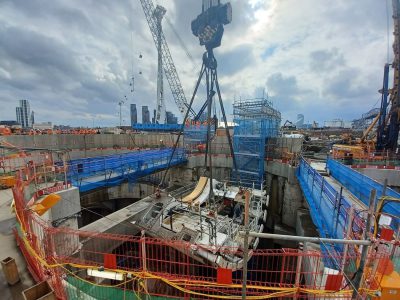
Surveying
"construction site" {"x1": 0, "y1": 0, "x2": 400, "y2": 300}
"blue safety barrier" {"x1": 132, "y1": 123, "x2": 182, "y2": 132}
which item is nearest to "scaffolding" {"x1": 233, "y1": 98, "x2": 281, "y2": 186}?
"construction site" {"x1": 0, "y1": 0, "x2": 400, "y2": 300}

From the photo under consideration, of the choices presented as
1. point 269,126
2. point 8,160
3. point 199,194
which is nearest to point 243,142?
point 269,126

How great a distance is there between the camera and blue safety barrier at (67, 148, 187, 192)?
11.6 metres

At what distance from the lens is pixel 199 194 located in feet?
39.1

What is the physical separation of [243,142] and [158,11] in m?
47.1

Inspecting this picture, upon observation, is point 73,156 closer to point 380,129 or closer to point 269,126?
point 269,126

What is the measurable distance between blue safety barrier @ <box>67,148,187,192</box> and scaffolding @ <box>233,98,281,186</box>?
767cm

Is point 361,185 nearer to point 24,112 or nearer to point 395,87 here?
point 395,87

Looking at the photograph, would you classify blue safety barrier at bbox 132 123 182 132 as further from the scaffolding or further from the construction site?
the scaffolding

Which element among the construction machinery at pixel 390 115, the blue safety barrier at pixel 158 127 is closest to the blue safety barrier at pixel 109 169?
the construction machinery at pixel 390 115

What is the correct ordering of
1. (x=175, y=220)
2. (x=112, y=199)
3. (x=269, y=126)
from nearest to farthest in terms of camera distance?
(x=175, y=220)
(x=112, y=199)
(x=269, y=126)

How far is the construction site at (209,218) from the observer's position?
391cm

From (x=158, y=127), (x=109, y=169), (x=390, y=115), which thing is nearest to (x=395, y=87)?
(x=390, y=115)

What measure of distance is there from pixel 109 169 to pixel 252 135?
1231 cm

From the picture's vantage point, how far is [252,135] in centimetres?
1744
